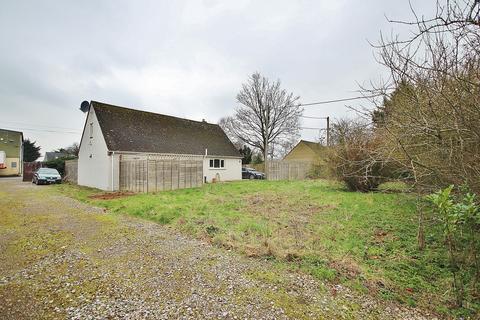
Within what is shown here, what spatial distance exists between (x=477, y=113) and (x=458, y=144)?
0.74 metres

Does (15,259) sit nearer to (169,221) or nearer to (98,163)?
(169,221)

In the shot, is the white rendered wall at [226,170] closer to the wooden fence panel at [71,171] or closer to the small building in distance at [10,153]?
the wooden fence panel at [71,171]

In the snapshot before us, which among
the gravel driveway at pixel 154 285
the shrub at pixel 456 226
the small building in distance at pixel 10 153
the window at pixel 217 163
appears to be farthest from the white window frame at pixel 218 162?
the small building in distance at pixel 10 153

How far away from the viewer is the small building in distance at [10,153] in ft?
119

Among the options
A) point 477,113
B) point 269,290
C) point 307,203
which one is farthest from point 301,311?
point 307,203

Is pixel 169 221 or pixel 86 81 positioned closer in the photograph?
pixel 169 221

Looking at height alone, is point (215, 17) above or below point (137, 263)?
above

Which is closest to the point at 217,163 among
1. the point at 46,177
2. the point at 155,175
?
the point at 155,175

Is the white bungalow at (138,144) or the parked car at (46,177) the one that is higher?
the white bungalow at (138,144)

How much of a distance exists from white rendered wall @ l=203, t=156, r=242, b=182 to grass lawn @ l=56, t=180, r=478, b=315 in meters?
12.5

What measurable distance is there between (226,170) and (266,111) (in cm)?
1034

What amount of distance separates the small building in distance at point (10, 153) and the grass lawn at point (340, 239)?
40.7m

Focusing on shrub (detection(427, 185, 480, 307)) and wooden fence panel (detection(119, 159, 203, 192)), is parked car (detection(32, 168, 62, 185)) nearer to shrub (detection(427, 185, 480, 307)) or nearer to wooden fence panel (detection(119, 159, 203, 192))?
wooden fence panel (detection(119, 159, 203, 192))

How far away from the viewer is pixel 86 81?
21.7 metres
